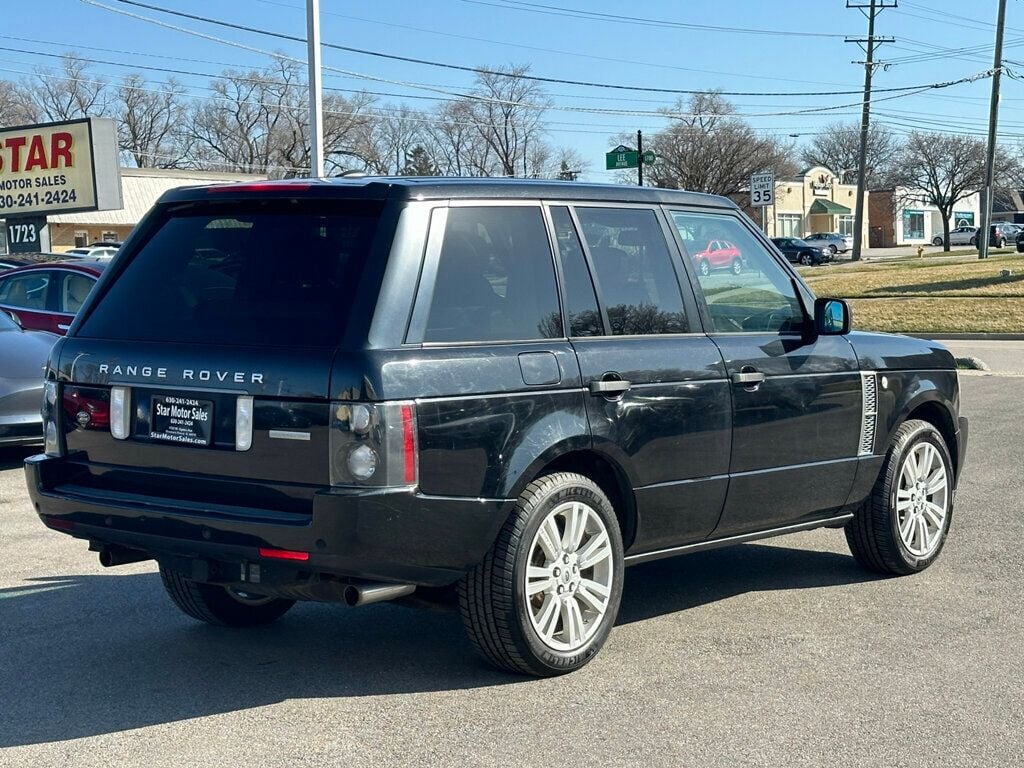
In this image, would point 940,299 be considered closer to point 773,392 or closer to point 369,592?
point 773,392

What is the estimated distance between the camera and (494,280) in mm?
5047

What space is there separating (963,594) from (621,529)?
2.05m

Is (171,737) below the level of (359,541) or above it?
below

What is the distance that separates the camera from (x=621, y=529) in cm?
548

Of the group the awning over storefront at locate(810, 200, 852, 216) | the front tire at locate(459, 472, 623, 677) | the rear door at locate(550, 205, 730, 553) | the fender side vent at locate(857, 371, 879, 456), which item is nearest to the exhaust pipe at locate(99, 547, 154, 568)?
the front tire at locate(459, 472, 623, 677)

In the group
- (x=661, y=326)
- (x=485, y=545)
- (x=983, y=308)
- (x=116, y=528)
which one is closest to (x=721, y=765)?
(x=485, y=545)

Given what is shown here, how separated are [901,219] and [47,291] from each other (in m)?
103

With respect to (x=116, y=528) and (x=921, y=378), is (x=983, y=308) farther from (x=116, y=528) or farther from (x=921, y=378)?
(x=116, y=528)

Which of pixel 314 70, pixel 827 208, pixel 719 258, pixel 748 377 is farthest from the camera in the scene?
pixel 827 208

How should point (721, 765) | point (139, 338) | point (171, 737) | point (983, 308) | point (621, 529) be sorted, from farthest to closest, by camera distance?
point (983, 308)
point (621, 529)
point (139, 338)
point (171, 737)
point (721, 765)

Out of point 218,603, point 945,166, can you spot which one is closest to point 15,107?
point 945,166

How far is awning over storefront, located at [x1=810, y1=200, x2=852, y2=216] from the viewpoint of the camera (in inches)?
3979

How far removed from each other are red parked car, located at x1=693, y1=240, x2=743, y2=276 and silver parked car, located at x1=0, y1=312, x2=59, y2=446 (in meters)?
6.16

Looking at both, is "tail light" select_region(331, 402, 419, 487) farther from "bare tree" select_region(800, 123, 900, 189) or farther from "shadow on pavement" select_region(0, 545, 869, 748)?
"bare tree" select_region(800, 123, 900, 189)
